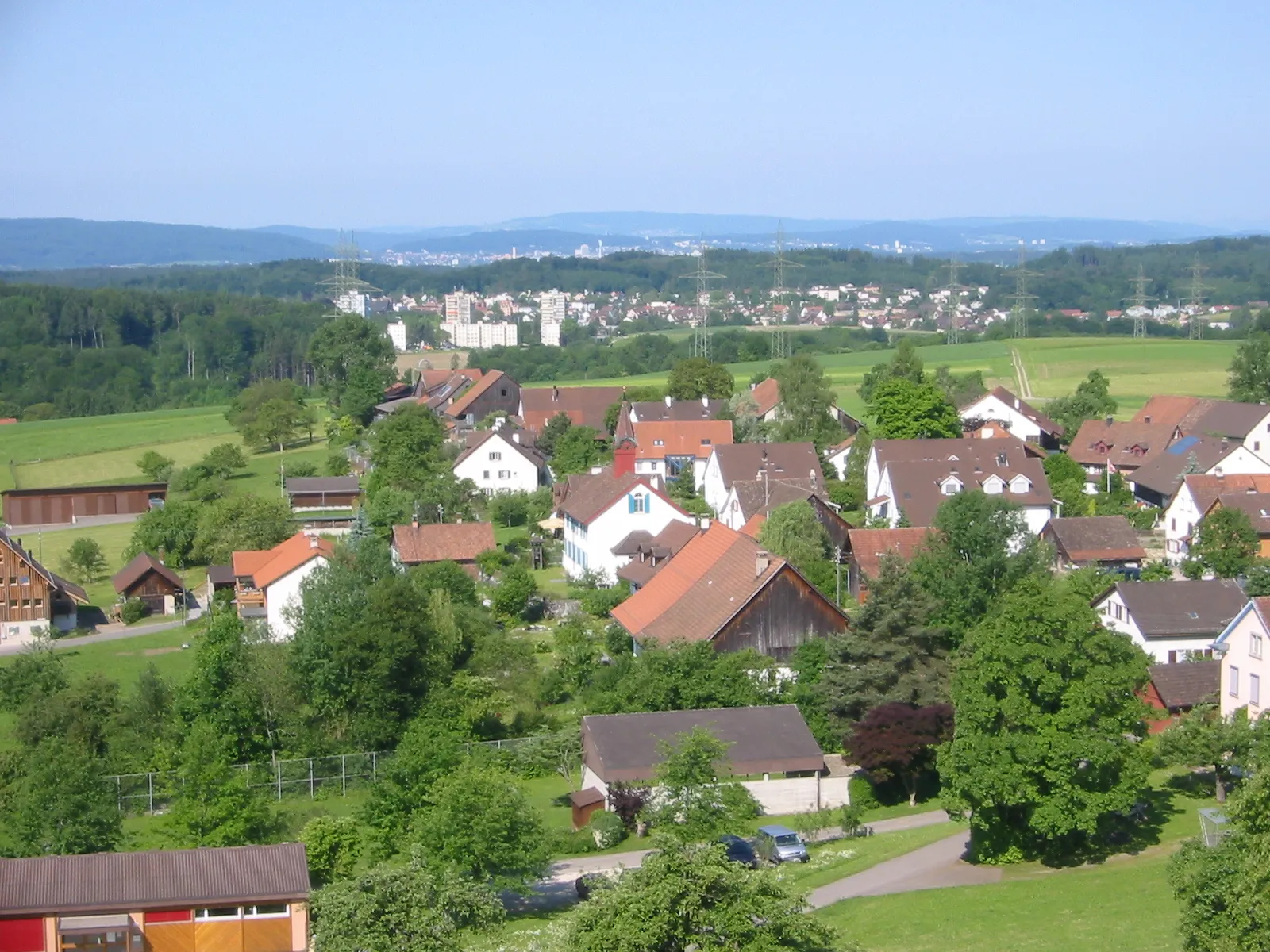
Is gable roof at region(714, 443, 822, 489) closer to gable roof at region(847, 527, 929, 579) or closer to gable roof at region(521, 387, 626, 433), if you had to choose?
gable roof at region(847, 527, 929, 579)

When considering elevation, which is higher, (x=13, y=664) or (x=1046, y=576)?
(x=1046, y=576)

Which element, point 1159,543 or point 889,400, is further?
point 889,400

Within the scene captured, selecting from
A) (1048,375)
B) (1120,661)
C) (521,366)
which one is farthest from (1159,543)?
(521,366)

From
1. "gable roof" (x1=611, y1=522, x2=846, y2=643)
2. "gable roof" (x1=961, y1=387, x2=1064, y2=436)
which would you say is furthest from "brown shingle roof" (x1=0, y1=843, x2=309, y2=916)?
"gable roof" (x1=961, y1=387, x2=1064, y2=436)

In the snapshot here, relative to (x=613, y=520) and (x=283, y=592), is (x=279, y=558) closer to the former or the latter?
(x=283, y=592)

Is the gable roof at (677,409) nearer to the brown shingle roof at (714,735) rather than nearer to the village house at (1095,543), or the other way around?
the village house at (1095,543)

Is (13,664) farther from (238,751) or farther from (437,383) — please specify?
(437,383)
